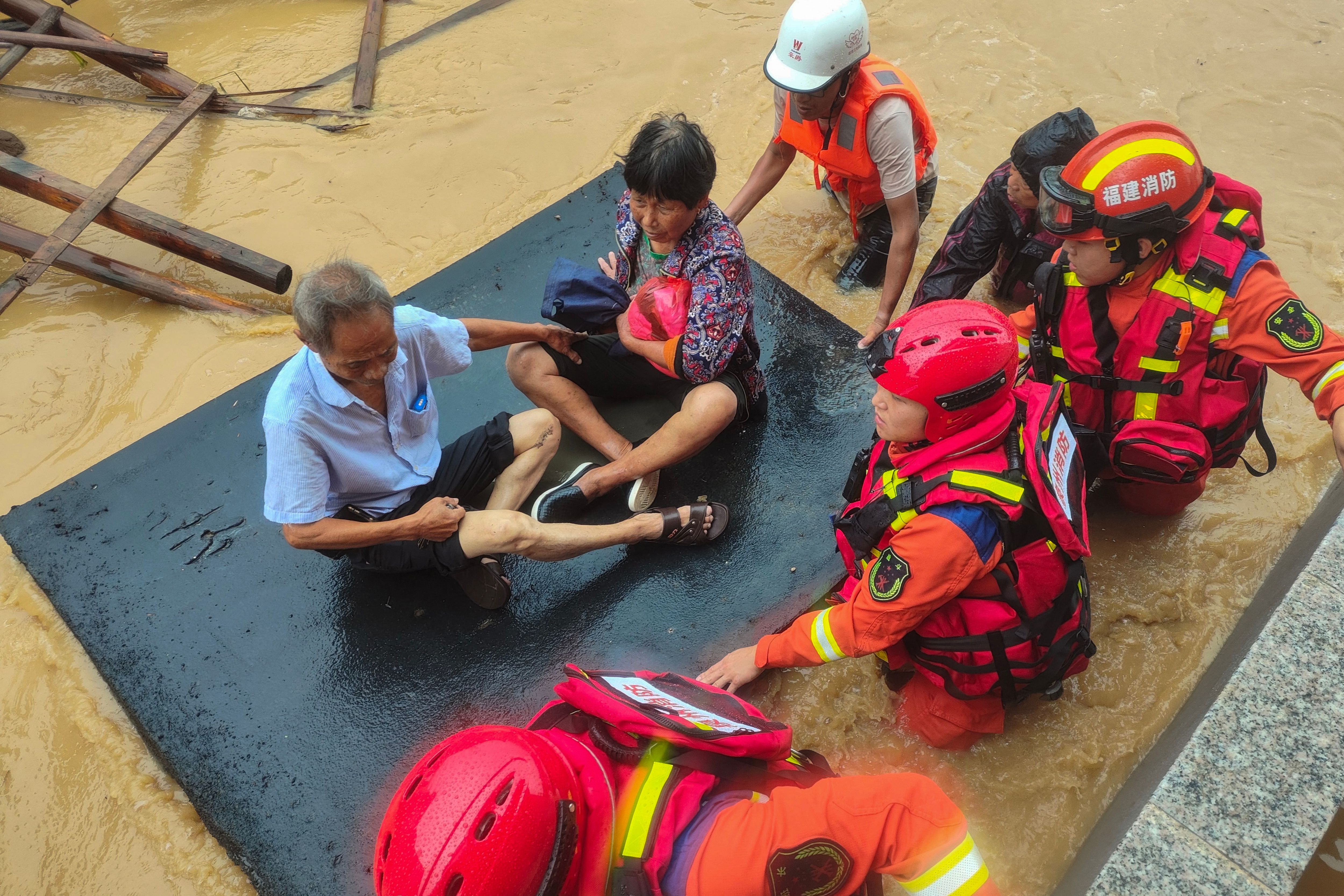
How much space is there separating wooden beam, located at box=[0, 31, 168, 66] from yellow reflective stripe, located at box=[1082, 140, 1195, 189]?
18.4ft

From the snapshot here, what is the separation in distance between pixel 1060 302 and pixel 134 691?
3246mm

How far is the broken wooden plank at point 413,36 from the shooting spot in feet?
18.1

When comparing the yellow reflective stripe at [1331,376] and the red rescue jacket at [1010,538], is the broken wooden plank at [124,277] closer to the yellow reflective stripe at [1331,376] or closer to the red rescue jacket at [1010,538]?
the red rescue jacket at [1010,538]

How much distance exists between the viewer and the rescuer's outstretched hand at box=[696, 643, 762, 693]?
2.40 meters

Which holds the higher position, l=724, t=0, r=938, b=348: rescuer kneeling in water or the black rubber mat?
l=724, t=0, r=938, b=348: rescuer kneeling in water

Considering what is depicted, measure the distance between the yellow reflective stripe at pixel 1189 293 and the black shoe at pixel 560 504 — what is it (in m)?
Result: 1.93

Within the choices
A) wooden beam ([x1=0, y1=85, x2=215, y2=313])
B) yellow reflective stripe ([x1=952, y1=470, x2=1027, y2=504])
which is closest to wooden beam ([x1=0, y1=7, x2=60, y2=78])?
wooden beam ([x1=0, y1=85, x2=215, y2=313])

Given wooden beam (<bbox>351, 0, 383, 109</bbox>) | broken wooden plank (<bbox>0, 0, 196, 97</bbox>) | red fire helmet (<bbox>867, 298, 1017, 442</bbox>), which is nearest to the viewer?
red fire helmet (<bbox>867, 298, 1017, 442</bbox>)

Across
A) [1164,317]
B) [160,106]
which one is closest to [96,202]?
[160,106]

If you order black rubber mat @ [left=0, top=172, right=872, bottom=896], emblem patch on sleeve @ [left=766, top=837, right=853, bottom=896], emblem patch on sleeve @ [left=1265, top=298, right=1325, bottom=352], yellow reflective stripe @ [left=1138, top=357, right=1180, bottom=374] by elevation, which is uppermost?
emblem patch on sleeve @ [left=1265, top=298, right=1325, bottom=352]

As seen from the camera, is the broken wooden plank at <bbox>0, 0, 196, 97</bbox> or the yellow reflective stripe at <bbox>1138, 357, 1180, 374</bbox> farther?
the broken wooden plank at <bbox>0, 0, 196, 97</bbox>

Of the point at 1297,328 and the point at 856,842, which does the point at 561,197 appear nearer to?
the point at 1297,328

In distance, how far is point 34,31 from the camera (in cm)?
530

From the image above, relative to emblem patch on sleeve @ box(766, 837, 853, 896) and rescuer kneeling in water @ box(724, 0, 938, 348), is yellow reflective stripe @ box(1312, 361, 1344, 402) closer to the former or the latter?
rescuer kneeling in water @ box(724, 0, 938, 348)
